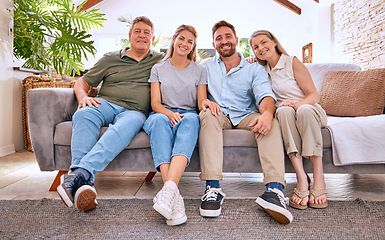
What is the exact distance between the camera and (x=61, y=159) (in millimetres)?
1669

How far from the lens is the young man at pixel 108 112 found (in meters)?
1.29

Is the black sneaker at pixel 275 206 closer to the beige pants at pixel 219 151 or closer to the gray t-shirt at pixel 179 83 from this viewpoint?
the beige pants at pixel 219 151

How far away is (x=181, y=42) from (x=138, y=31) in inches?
14.8

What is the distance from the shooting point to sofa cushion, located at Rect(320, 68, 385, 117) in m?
2.01

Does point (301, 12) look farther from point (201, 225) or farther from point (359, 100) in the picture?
point (201, 225)

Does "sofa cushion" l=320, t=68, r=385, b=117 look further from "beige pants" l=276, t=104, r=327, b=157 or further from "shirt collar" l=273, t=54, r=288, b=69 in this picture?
"beige pants" l=276, t=104, r=327, b=157

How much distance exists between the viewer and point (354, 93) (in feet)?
6.88

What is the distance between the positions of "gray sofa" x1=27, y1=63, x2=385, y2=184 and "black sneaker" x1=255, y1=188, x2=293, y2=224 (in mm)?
318

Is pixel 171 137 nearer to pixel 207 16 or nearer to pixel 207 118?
pixel 207 118

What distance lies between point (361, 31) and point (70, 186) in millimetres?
5057

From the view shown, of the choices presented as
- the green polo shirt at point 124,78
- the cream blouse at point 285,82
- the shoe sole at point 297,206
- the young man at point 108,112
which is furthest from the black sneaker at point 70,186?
the cream blouse at point 285,82

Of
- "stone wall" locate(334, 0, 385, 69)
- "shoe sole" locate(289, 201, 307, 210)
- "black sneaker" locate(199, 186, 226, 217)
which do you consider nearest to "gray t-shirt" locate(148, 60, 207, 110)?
"black sneaker" locate(199, 186, 226, 217)

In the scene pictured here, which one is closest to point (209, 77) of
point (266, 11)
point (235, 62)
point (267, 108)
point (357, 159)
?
point (235, 62)

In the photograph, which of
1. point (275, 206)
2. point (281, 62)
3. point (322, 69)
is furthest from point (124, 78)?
point (322, 69)
